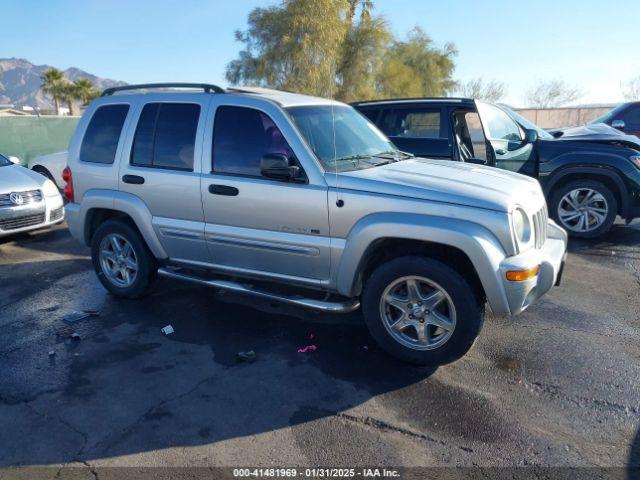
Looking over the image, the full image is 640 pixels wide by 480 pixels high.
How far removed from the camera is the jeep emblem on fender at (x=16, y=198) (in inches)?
287

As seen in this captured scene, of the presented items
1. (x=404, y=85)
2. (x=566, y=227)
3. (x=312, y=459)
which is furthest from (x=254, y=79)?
(x=312, y=459)

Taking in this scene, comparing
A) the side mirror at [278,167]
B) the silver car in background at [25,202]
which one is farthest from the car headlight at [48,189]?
the side mirror at [278,167]

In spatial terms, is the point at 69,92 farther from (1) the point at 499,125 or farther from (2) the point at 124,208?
(2) the point at 124,208

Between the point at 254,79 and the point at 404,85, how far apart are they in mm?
10767

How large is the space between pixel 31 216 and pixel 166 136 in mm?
4226

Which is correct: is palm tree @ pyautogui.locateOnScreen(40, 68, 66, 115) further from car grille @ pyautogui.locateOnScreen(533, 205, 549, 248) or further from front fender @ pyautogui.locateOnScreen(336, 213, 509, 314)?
car grille @ pyautogui.locateOnScreen(533, 205, 549, 248)

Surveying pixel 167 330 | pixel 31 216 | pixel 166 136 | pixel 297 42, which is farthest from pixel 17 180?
pixel 297 42

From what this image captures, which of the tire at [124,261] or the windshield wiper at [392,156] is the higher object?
the windshield wiper at [392,156]

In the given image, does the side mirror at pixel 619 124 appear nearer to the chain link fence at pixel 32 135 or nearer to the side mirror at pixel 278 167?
the side mirror at pixel 278 167

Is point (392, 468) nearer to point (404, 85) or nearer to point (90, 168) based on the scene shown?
point (90, 168)

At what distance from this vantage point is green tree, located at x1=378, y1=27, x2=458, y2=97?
32450 mm

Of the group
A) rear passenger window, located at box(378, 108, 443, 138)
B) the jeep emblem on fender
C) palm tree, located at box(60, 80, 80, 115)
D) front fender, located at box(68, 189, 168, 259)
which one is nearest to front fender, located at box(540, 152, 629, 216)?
rear passenger window, located at box(378, 108, 443, 138)

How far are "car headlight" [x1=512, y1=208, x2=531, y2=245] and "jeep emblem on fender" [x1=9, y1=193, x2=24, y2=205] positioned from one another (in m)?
7.01

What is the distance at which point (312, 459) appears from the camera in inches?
109
